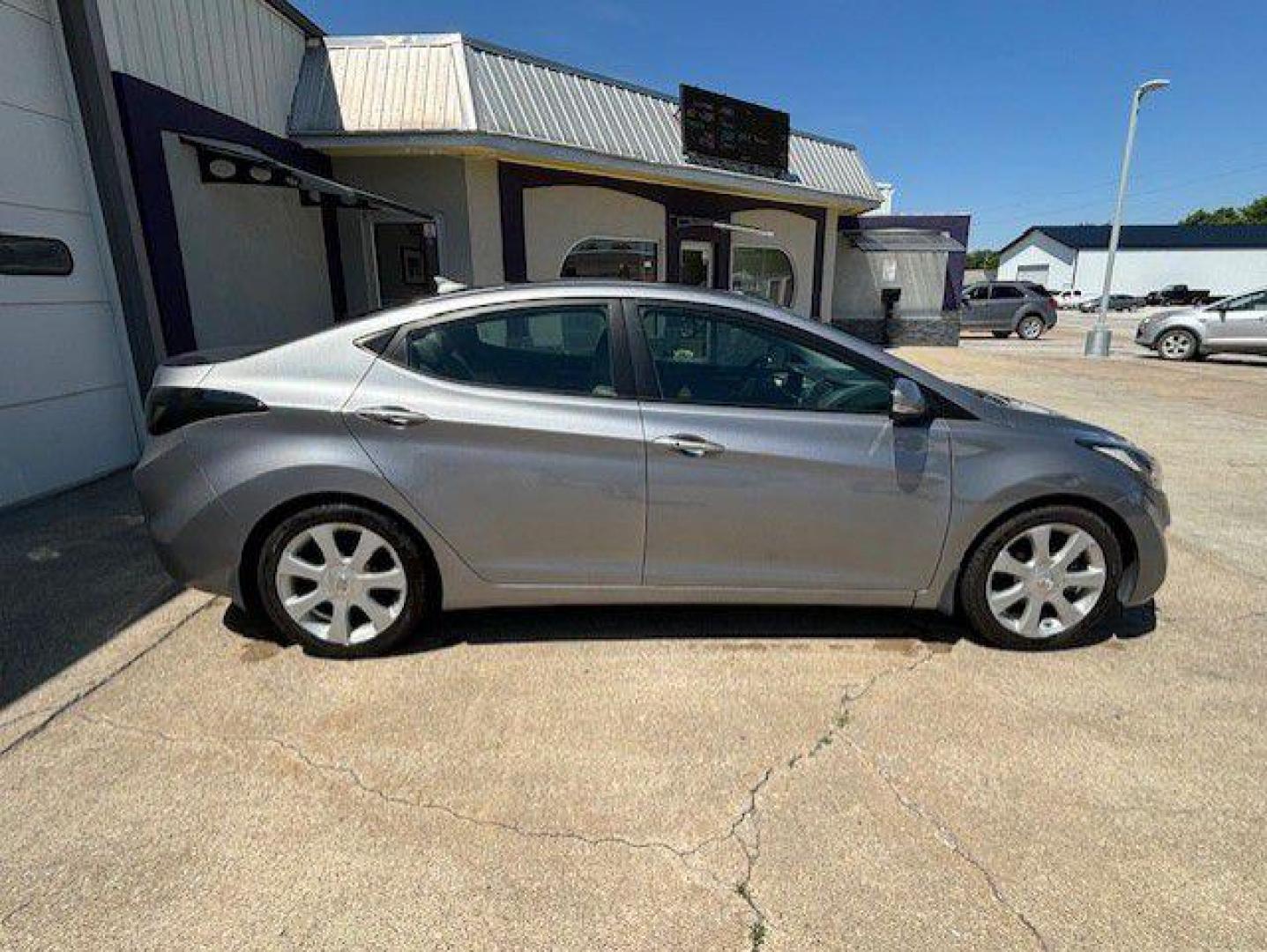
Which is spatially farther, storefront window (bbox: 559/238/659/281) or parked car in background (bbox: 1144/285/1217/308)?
parked car in background (bbox: 1144/285/1217/308)

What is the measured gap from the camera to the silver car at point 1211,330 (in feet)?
45.0

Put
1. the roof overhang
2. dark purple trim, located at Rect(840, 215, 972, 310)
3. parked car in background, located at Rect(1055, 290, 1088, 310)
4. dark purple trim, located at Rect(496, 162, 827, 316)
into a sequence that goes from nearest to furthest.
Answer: the roof overhang, dark purple trim, located at Rect(496, 162, 827, 316), dark purple trim, located at Rect(840, 215, 972, 310), parked car in background, located at Rect(1055, 290, 1088, 310)

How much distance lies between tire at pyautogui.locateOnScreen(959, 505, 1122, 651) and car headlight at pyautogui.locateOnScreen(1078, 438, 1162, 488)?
281 mm

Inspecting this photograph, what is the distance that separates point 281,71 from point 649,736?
27.5 ft

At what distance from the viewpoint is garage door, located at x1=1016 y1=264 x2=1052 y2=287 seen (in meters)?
60.8

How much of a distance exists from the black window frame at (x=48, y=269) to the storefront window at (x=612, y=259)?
6.21m

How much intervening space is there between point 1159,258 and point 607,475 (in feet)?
226

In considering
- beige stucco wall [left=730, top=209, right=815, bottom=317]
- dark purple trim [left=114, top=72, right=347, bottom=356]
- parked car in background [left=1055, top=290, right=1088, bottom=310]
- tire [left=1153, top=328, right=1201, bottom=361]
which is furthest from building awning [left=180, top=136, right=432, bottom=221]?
parked car in background [left=1055, top=290, right=1088, bottom=310]

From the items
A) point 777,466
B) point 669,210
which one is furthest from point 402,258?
point 777,466

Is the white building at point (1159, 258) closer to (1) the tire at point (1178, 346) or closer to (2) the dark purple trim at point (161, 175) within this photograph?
(1) the tire at point (1178, 346)

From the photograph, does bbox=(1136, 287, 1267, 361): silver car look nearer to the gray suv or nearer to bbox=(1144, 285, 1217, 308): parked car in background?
the gray suv

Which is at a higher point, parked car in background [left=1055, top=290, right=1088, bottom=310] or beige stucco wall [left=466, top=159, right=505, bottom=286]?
beige stucco wall [left=466, top=159, right=505, bottom=286]

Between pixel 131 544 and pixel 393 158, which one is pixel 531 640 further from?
pixel 393 158

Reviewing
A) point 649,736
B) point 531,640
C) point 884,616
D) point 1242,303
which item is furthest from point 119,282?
point 1242,303
